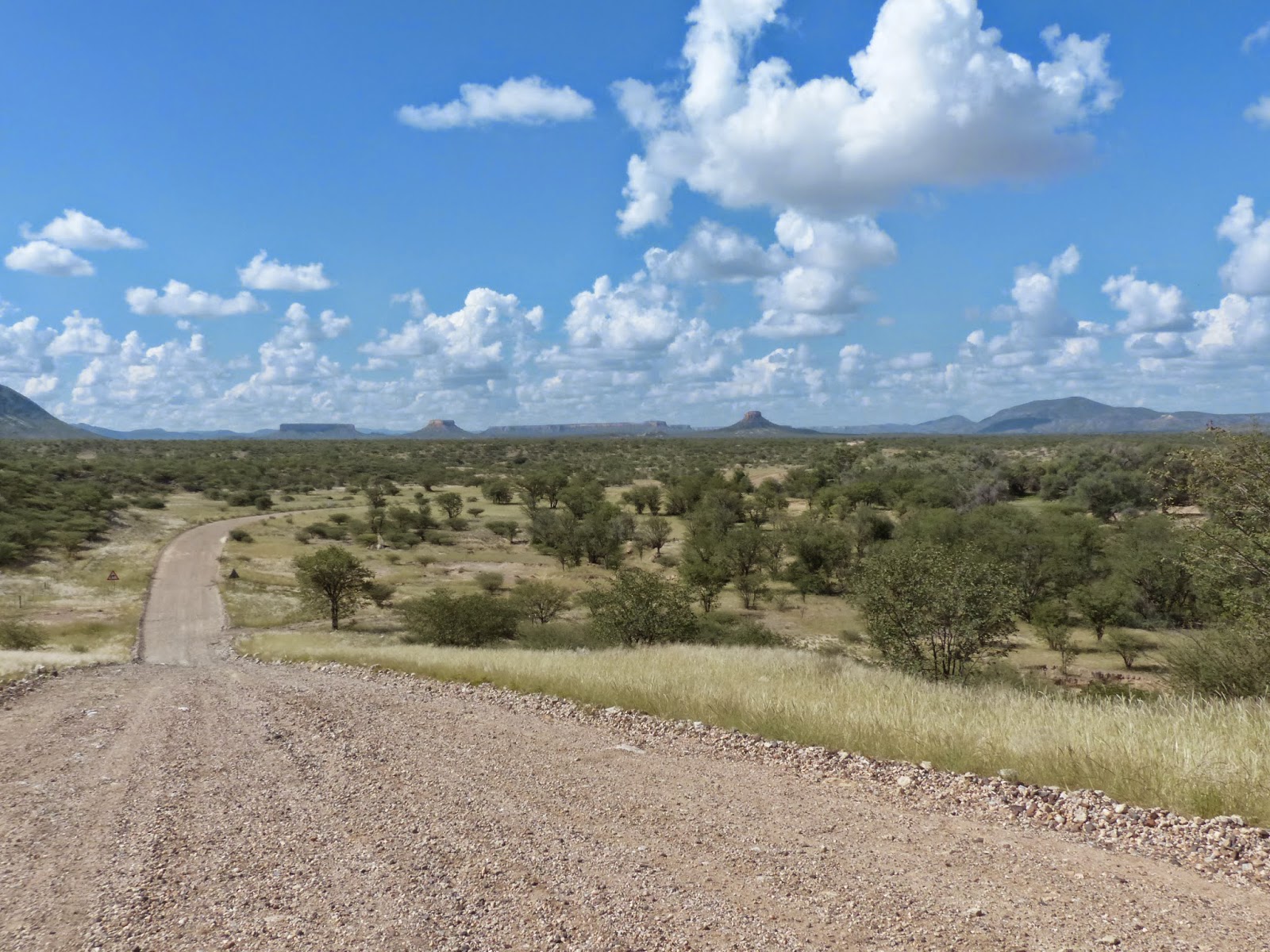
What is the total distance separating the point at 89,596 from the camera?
41.0m

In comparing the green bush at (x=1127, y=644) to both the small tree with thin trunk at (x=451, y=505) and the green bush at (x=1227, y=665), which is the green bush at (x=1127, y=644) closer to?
the green bush at (x=1227, y=665)

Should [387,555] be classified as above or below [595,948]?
below

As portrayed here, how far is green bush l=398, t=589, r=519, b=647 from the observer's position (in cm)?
3009

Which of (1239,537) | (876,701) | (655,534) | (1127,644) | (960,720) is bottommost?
(1127,644)

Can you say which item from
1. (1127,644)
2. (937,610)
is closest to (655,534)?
(1127,644)

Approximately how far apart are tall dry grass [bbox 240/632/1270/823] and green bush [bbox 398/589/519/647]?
16.7m

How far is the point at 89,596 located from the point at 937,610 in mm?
43712

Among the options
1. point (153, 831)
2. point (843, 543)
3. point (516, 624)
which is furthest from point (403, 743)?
point (843, 543)

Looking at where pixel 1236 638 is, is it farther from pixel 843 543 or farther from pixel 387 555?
pixel 387 555

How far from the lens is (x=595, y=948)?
170 inches

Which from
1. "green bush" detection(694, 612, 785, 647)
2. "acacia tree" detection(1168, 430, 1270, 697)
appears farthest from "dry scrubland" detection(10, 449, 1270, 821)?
"acacia tree" detection(1168, 430, 1270, 697)

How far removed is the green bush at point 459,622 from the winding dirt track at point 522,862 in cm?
2103

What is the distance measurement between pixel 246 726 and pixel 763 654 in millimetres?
9034

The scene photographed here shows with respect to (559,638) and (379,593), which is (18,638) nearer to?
(379,593)
